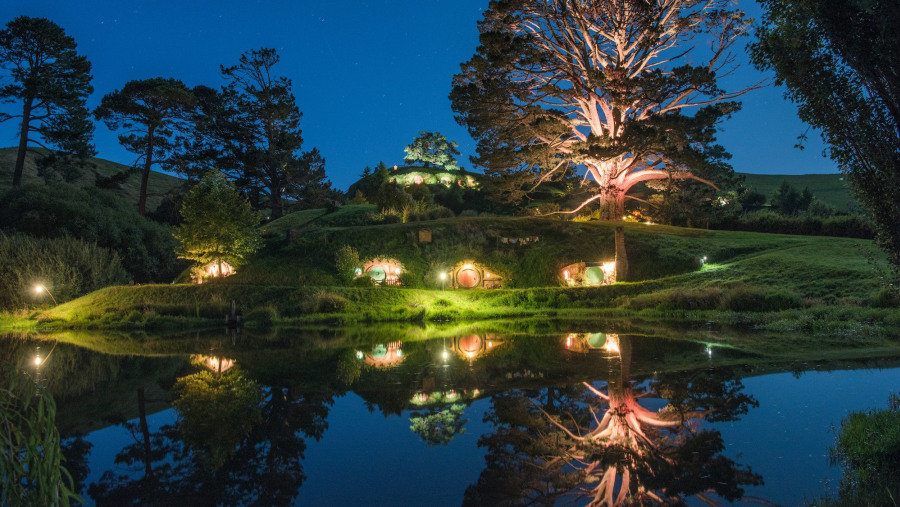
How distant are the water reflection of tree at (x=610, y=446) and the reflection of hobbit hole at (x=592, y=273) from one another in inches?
880

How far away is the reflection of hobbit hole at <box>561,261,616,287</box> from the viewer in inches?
1203

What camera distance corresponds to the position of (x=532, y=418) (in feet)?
21.9

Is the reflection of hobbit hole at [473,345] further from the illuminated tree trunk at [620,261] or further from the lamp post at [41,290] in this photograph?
the lamp post at [41,290]

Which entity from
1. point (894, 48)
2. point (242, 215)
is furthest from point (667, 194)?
point (894, 48)

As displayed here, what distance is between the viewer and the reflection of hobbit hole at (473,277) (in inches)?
1222

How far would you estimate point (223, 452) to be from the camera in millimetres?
5613

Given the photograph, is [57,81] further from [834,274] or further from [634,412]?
[834,274]

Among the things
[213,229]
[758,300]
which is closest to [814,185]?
[758,300]

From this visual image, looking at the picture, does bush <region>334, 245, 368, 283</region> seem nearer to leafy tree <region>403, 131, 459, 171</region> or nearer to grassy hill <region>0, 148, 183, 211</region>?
grassy hill <region>0, 148, 183, 211</region>

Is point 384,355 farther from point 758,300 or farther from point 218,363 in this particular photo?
point 758,300

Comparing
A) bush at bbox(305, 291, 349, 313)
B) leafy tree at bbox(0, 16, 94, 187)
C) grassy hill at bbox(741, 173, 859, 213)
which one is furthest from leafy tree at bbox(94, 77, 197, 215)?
grassy hill at bbox(741, 173, 859, 213)

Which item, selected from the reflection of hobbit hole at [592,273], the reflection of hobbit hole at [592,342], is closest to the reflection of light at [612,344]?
the reflection of hobbit hole at [592,342]

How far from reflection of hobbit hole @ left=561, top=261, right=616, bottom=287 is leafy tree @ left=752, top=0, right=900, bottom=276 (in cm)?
2298

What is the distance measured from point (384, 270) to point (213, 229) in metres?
10.3
